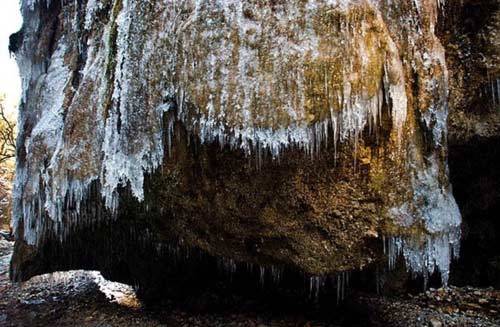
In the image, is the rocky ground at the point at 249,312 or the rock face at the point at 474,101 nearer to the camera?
the rock face at the point at 474,101

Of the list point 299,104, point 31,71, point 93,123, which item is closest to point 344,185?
point 299,104

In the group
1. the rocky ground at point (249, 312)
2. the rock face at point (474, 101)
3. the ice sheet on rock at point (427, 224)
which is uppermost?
the rock face at point (474, 101)

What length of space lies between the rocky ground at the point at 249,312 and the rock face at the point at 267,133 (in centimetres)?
130

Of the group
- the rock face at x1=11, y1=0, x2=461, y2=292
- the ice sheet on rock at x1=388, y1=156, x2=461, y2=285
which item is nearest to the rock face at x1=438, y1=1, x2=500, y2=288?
the rock face at x1=11, y1=0, x2=461, y2=292

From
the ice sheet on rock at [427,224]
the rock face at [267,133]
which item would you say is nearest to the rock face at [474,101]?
the rock face at [267,133]

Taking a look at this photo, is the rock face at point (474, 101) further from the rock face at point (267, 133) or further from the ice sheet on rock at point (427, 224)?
the ice sheet on rock at point (427, 224)

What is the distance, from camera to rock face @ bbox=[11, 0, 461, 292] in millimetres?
3154

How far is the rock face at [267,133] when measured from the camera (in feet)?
10.3

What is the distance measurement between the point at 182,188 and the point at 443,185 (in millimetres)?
2213

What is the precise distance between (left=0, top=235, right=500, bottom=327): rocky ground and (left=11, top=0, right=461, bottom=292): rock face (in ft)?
4.25

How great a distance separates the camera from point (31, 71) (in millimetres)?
5750

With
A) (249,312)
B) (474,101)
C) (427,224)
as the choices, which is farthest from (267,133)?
(249,312)

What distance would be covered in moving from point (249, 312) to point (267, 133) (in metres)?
3.00

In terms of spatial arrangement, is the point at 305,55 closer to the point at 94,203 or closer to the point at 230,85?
the point at 230,85
